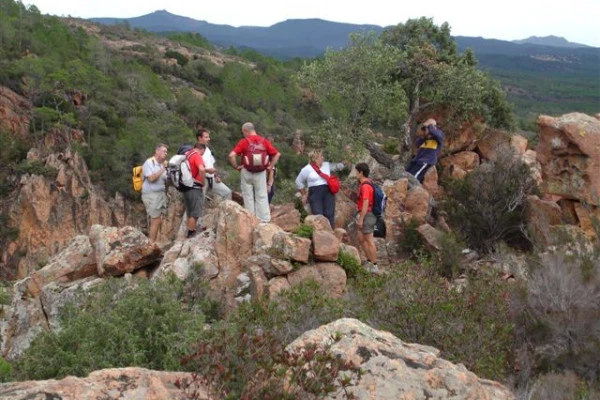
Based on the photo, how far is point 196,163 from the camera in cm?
938

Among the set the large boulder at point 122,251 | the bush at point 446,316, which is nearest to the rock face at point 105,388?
the bush at point 446,316

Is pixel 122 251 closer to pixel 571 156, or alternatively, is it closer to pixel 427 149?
pixel 427 149

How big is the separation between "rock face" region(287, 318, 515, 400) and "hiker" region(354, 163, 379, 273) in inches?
202

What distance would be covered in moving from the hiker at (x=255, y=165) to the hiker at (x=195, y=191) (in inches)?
18.2

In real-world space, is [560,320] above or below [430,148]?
below

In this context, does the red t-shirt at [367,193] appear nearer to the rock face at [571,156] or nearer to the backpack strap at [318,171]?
the backpack strap at [318,171]

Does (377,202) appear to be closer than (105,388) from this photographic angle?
No

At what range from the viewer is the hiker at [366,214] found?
Result: 31.2 ft

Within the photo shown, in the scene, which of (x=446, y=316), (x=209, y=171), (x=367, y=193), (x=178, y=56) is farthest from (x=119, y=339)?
(x=178, y=56)

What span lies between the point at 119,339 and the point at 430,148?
9.30 metres

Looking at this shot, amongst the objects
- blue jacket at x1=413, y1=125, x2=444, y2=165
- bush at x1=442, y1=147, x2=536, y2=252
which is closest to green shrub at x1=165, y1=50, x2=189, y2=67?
blue jacket at x1=413, y1=125, x2=444, y2=165

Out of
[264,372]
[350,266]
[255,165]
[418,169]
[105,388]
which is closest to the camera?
[105,388]

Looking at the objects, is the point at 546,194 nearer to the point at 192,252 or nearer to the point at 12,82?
the point at 192,252

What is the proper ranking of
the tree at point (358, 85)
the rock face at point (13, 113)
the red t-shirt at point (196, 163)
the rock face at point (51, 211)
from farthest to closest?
the rock face at point (13, 113) < the rock face at point (51, 211) < the tree at point (358, 85) < the red t-shirt at point (196, 163)
